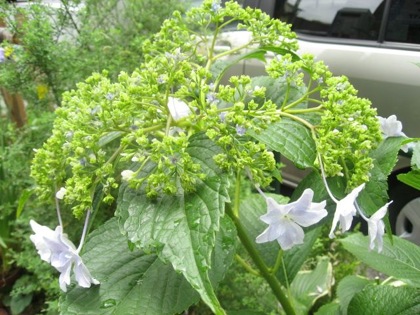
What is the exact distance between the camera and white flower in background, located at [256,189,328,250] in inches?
28.1

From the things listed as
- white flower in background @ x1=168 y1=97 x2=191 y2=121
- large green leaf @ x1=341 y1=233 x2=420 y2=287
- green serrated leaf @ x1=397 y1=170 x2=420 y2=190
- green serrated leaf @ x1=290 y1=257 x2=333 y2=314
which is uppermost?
white flower in background @ x1=168 y1=97 x2=191 y2=121

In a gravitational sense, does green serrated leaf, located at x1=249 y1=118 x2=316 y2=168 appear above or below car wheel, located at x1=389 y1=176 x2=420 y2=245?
above

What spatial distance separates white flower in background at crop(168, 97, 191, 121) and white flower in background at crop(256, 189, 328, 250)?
213 mm

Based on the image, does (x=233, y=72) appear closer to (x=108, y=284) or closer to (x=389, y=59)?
(x=389, y=59)

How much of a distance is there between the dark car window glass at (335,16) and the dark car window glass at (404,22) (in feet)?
0.22

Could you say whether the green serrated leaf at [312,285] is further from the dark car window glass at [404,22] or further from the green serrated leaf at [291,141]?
the dark car window glass at [404,22]

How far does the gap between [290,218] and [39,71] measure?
1.69 metres

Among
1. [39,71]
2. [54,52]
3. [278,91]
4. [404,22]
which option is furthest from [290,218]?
[404,22]

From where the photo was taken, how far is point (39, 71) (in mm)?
2133

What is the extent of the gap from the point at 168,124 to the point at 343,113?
28 centimetres

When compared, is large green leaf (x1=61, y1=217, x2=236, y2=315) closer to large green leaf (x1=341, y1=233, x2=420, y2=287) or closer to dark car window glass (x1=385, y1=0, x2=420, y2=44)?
large green leaf (x1=341, y1=233, x2=420, y2=287)

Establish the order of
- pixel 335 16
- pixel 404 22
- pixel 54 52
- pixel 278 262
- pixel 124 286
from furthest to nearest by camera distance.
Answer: pixel 335 16 → pixel 404 22 → pixel 54 52 → pixel 278 262 → pixel 124 286

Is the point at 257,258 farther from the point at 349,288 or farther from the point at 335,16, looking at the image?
the point at 335,16

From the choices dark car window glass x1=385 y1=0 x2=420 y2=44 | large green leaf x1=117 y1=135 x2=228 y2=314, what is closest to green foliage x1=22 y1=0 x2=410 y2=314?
large green leaf x1=117 y1=135 x2=228 y2=314
